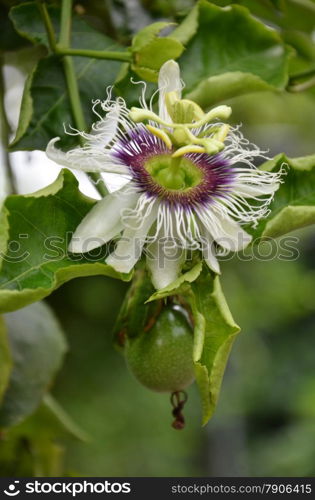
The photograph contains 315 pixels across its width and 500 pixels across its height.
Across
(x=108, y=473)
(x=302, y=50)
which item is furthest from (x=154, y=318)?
(x=108, y=473)

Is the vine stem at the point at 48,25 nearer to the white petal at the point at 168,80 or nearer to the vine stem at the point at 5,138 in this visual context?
the white petal at the point at 168,80

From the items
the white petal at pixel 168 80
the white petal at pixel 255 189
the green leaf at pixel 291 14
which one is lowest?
the white petal at pixel 255 189

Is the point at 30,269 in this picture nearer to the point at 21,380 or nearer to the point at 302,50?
the point at 21,380

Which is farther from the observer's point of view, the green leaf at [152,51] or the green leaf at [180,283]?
the green leaf at [152,51]

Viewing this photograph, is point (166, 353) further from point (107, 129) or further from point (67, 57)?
point (67, 57)

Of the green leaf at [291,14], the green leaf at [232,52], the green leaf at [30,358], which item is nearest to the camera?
the green leaf at [232,52]

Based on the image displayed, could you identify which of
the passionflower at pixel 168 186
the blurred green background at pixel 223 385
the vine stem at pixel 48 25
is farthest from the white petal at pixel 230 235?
the blurred green background at pixel 223 385
